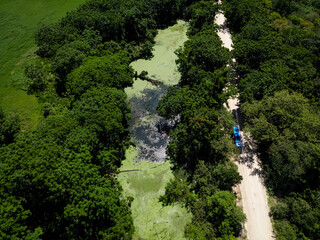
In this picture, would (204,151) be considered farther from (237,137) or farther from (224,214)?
(224,214)

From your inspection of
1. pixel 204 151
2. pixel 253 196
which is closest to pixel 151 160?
pixel 204 151

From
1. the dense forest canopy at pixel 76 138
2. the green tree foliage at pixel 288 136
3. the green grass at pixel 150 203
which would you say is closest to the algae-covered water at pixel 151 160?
the green grass at pixel 150 203

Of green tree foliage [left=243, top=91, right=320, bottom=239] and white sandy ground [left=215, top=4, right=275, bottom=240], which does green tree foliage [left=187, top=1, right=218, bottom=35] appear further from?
white sandy ground [left=215, top=4, right=275, bottom=240]

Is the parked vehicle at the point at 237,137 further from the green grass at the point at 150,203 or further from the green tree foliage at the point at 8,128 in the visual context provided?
the green tree foliage at the point at 8,128

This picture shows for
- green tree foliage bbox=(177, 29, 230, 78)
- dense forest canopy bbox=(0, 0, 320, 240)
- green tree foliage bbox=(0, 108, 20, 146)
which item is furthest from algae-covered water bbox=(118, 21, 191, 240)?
green tree foliage bbox=(0, 108, 20, 146)

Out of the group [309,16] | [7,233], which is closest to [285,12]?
[309,16]

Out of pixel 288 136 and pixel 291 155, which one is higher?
pixel 288 136

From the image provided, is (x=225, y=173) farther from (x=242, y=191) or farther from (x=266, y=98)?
(x=266, y=98)
